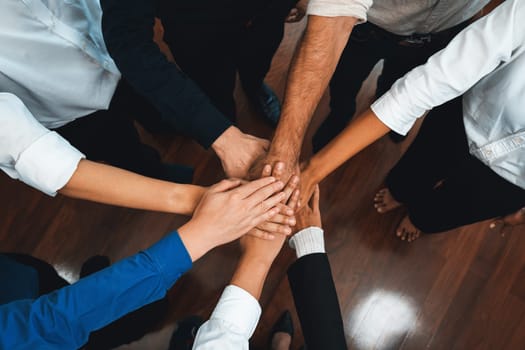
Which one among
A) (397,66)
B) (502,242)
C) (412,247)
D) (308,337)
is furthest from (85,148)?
(502,242)

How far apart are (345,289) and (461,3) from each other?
1.18 m

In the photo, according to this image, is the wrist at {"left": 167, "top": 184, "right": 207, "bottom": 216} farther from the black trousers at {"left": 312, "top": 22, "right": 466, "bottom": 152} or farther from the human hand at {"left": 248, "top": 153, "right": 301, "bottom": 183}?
the black trousers at {"left": 312, "top": 22, "right": 466, "bottom": 152}

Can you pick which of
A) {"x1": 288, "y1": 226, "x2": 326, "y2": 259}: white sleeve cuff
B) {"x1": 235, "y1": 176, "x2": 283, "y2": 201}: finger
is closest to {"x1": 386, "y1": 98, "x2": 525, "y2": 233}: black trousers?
{"x1": 288, "y1": 226, "x2": 326, "y2": 259}: white sleeve cuff

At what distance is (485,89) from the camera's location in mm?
958

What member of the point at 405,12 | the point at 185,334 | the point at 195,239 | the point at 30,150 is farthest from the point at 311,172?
the point at 185,334

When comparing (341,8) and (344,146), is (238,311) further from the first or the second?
(341,8)

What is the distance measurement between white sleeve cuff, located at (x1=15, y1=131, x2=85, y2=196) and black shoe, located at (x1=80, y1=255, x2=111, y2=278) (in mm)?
842

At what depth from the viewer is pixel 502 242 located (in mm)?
1713

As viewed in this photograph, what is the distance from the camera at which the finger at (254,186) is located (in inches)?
40.7

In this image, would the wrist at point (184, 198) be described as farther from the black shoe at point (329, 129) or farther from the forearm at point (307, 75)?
the black shoe at point (329, 129)

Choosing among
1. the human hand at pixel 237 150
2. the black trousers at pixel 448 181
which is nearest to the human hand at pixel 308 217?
the human hand at pixel 237 150

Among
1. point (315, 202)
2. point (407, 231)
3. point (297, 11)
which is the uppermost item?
point (297, 11)

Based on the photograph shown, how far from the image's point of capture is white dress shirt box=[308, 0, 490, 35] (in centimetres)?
104

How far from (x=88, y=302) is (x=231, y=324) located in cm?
32
